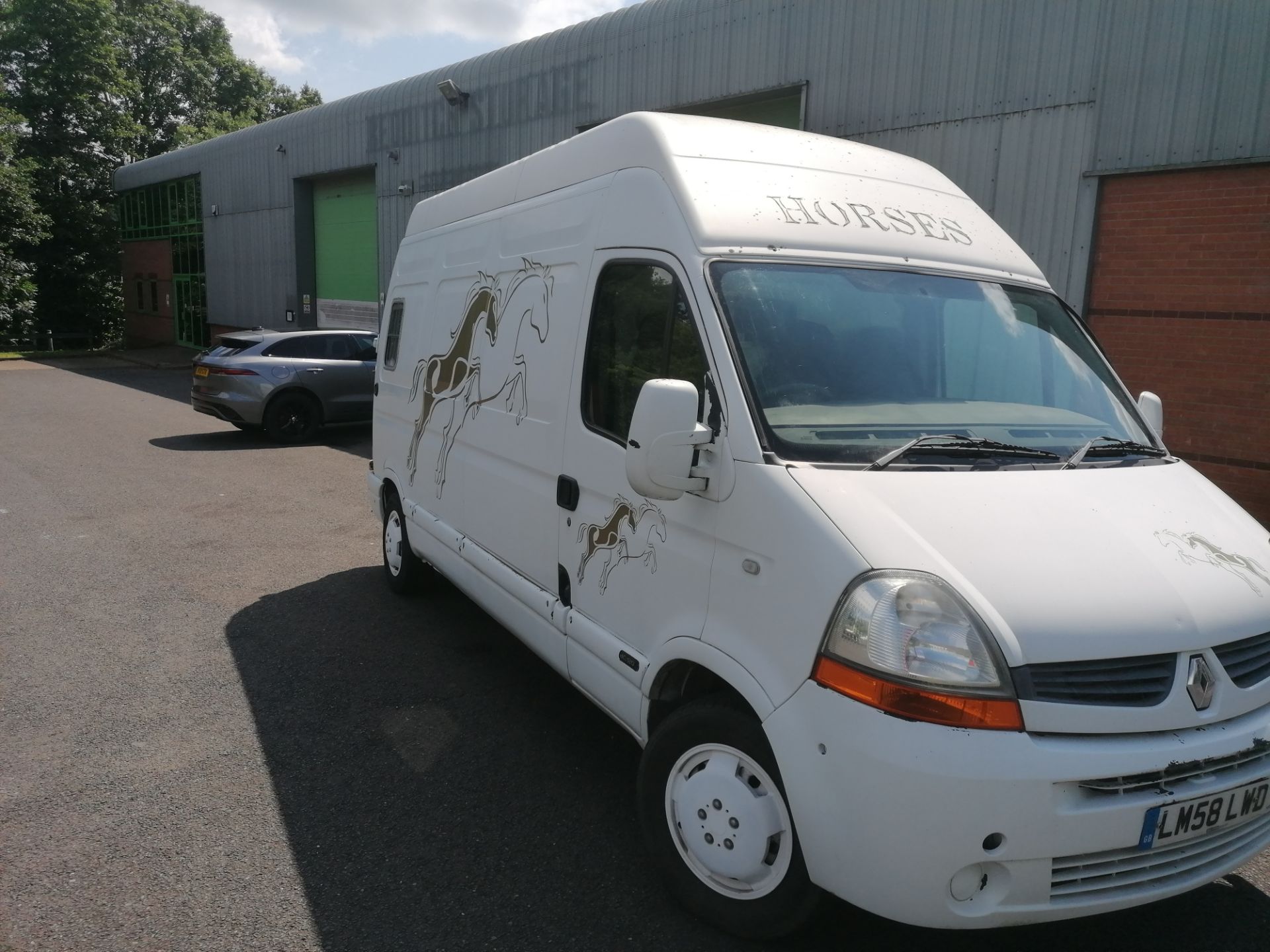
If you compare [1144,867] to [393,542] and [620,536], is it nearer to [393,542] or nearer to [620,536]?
[620,536]

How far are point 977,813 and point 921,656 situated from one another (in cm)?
38

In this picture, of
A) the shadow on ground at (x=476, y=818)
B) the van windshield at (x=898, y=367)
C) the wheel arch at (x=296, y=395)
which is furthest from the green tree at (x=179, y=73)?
the van windshield at (x=898, y=367)

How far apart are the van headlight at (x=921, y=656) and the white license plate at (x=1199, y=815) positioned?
47 centimetres

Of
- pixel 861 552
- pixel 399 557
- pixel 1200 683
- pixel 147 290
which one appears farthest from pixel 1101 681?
pixel 147 290

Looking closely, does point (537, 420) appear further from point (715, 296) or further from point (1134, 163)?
point (1134, 163)

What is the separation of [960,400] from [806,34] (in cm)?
945

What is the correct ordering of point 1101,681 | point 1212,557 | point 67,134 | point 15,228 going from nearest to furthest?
point 1101,681, point 1212,557, point 15,228, point 67,134

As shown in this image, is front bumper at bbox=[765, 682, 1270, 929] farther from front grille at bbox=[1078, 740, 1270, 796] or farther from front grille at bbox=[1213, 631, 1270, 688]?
front grille at bbox=[1213, 631, 1270, 688]

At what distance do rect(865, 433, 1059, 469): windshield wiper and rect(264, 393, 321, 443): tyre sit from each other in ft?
39.4

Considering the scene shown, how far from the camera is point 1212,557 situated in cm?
264

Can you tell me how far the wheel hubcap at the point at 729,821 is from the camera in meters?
2.63

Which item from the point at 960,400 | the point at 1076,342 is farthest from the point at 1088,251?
the point at 960,400

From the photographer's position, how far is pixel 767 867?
2672mm

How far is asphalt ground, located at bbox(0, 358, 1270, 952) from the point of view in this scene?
2.87 m
